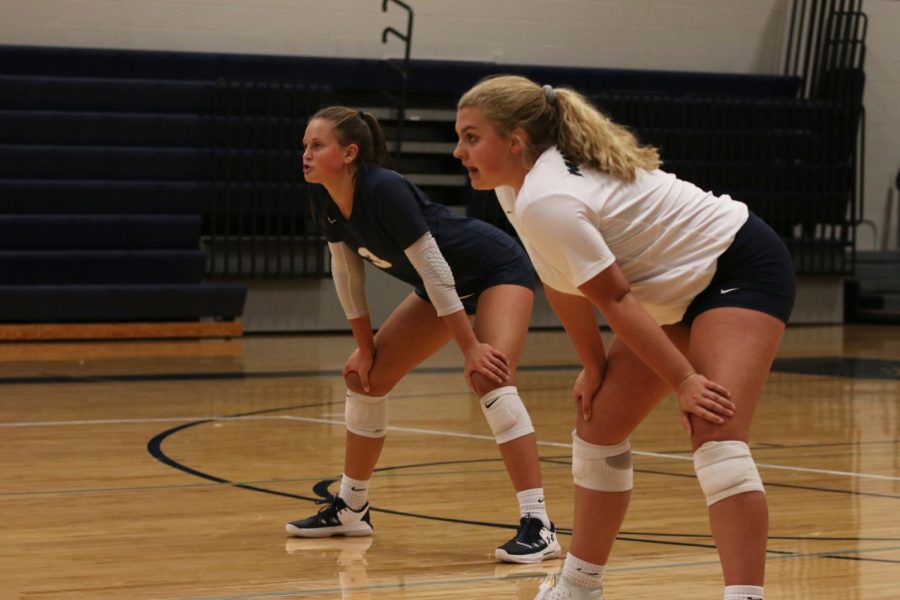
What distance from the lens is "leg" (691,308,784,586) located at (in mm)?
2232

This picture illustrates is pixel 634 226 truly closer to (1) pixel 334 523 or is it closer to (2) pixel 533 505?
(2) pixel 533 505

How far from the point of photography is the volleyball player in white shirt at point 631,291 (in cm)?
226

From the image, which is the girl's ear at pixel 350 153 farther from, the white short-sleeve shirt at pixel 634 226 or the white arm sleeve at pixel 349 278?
the white short-sleeve shirt at pixel 634 226

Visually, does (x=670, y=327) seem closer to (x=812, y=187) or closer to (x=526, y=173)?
(x=526, y=173)

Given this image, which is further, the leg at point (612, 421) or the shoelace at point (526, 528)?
the shoelace at point (526, 528)

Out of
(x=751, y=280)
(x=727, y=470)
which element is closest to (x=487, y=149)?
(x=751, y=280)

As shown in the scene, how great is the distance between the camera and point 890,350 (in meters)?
9.25

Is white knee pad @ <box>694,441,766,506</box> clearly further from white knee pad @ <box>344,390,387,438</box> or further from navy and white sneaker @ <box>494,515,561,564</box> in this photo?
white knee pad @ <box>344,390,387,438</box>

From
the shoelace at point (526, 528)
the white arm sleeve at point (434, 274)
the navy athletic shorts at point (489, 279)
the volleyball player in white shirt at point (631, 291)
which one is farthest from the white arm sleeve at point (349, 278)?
the volleyball player in white shirt at point (631, 291)

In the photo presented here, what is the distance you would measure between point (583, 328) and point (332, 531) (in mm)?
1153

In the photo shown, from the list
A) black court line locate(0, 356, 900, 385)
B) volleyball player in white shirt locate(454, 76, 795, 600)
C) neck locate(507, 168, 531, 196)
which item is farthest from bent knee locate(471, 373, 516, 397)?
black court line locate(0, 356, 900, 385)

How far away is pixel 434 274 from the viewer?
3158 millimetres

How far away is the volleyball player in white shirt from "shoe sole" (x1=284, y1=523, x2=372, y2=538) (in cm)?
92

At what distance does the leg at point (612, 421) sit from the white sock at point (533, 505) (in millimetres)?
634
